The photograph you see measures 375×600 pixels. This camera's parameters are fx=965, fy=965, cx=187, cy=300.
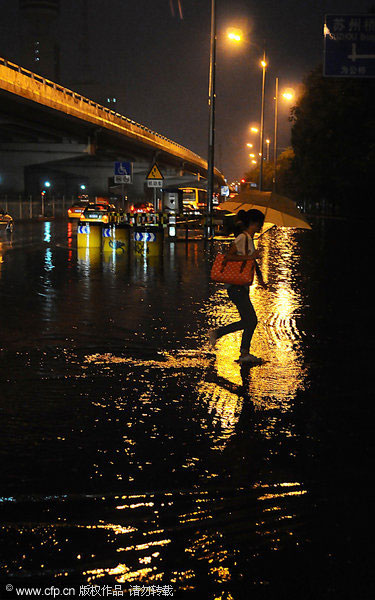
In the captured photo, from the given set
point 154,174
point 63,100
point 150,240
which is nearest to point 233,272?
point 150,240

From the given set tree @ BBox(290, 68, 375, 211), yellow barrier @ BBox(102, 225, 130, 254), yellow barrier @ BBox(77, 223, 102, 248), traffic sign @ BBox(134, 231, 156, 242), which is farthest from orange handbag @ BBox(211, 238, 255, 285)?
tree @ BBox(290, 68, 375, 211)

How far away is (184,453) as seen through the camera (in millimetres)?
6754

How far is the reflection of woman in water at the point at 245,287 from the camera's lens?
10391 mm

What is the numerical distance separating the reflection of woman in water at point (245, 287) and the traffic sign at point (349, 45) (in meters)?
22.6

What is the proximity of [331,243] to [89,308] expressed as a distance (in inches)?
1024

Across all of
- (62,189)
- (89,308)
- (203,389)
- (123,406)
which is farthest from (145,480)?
(62,189)

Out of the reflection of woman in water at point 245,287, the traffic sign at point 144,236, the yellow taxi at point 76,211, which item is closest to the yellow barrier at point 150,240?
the traffic sign at point 144,236

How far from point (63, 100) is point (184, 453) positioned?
56.6 metres

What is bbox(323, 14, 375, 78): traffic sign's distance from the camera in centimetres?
3134

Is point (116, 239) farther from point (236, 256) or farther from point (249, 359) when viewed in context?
point (236, 256)

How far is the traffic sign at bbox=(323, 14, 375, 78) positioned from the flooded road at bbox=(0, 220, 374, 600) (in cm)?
1847

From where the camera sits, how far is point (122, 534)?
4.99 m

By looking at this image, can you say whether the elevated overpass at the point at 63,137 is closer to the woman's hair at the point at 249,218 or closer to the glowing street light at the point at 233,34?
the glowing street light at the point at 233,34

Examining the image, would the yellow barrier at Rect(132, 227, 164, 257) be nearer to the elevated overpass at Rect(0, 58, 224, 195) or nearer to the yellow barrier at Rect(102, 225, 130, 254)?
the yellow barrier at Rect(102, 225, 130, 254)
